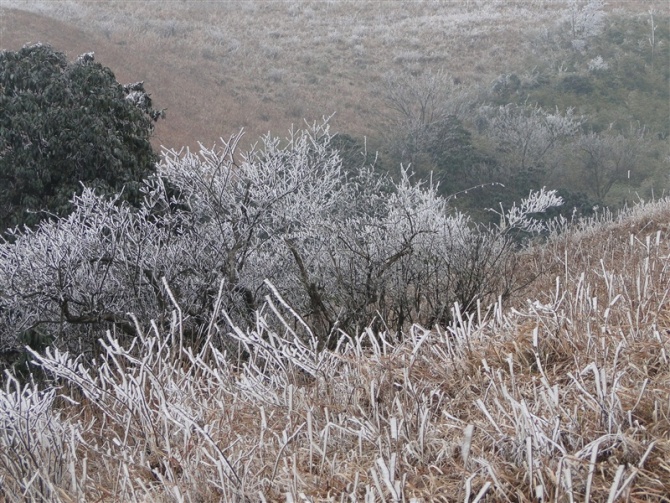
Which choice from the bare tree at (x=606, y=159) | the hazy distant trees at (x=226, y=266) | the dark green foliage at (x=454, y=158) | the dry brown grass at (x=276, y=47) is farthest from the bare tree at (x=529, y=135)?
the hazy distant trees at (x=226, y=266)

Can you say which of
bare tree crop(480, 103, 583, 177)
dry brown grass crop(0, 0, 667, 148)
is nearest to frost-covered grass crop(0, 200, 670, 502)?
dry brown grass crop(0, 0, 667, 148)

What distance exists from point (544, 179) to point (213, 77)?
51.5 feet

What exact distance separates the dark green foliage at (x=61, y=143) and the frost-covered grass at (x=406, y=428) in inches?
323

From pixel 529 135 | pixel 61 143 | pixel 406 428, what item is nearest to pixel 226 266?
pixel 406 428

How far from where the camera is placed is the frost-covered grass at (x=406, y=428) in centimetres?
184

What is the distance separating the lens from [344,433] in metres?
2.31

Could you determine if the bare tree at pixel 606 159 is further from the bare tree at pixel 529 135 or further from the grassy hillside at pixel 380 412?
the grassy hillside at pixel 380 412

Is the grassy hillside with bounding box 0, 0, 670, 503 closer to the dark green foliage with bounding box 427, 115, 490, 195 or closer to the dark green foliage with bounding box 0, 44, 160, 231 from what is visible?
the dark green foliage with bounding box 0, 44, 160, 231

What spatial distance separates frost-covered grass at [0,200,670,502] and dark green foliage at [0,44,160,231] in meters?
8.22

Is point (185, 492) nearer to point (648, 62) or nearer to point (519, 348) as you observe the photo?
point (519, 348)

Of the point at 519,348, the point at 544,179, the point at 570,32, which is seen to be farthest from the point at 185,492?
the point at 570,32

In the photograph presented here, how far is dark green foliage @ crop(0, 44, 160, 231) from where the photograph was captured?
35.3 ft

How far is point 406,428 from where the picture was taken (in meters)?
2.12

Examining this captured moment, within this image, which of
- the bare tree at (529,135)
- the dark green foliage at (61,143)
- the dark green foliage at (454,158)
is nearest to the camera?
the dark green foliage at (61,143)
